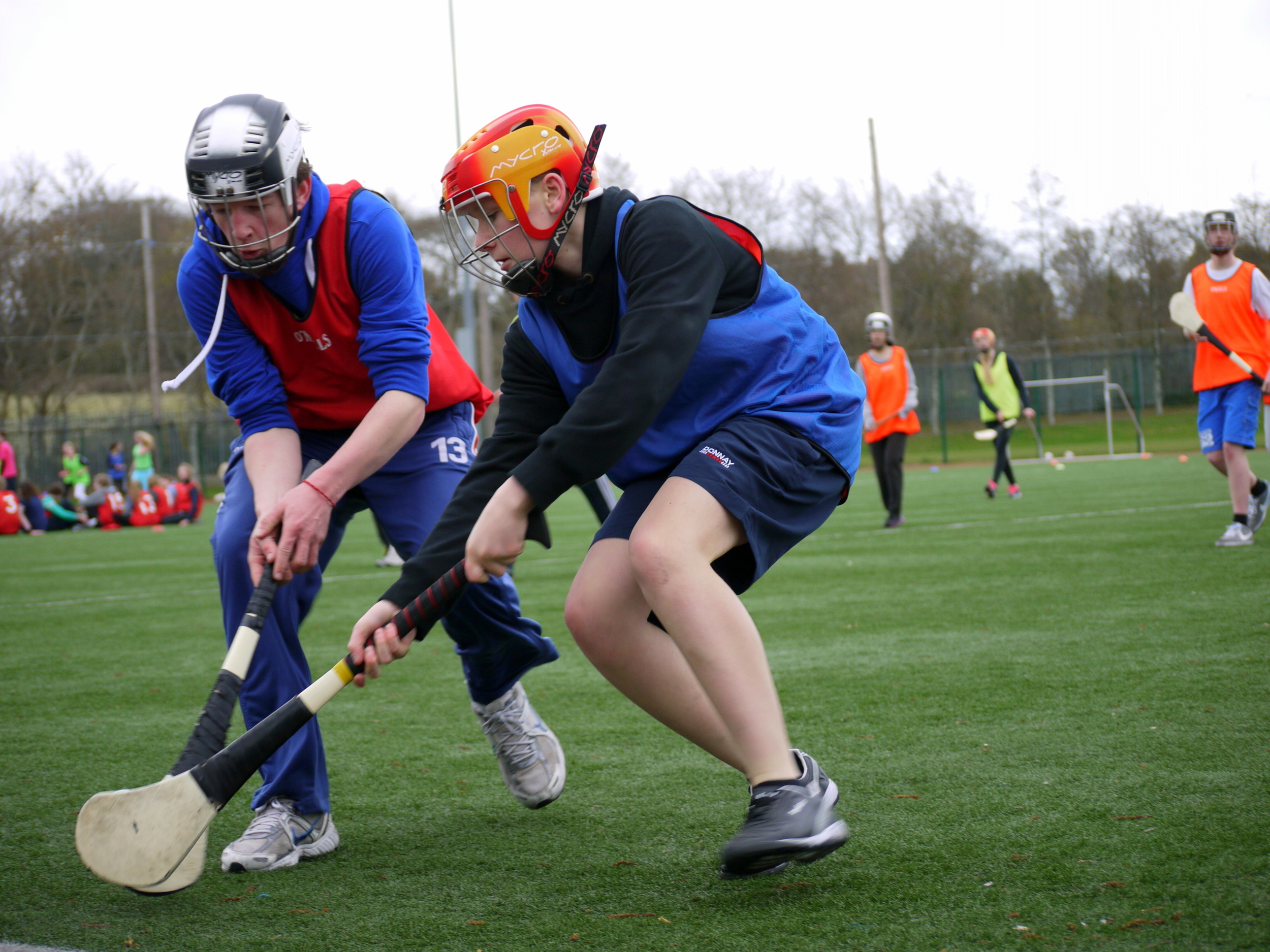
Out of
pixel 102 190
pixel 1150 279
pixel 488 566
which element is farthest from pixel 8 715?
pixel 1150 279

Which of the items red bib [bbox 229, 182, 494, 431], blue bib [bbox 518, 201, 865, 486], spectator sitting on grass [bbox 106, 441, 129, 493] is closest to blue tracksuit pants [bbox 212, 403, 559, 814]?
red bib [bbox 229, 182, 494, 431]

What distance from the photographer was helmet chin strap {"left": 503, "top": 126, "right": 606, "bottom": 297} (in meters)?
2.55

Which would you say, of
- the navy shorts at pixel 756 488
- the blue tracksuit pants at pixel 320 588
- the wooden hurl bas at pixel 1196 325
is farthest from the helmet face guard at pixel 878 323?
the navy shorts at pixel 756 488

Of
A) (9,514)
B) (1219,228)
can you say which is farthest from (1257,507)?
(9,514)

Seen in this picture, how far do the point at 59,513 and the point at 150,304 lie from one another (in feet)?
52.4

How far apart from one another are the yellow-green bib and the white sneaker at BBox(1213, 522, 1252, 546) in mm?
7231

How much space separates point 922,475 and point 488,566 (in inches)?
883

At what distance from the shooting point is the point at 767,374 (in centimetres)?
264

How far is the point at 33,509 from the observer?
774 inches

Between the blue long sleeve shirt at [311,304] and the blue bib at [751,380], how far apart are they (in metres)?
0.50

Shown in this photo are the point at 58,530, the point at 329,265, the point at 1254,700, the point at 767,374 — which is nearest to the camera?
the point at 767,374

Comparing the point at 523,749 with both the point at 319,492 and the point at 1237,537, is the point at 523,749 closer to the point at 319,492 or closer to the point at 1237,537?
the point at 319,492

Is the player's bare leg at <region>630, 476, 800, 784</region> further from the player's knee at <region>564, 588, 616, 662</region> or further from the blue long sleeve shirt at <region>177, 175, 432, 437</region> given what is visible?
the blue long sleeve shirt at <region>177, 175, 432, 437</region>

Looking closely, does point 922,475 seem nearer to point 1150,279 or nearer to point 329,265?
point 1150,279
